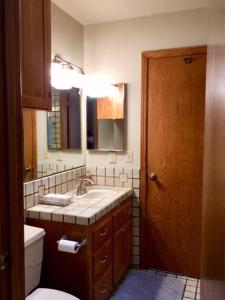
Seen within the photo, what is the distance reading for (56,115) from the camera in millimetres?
2561

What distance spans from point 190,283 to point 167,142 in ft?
4.25

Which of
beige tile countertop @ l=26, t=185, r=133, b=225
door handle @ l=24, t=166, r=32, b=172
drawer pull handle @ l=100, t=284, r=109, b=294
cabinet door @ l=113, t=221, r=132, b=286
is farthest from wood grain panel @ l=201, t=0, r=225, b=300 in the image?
door handle @ l=24, t=166, r=32, b=172

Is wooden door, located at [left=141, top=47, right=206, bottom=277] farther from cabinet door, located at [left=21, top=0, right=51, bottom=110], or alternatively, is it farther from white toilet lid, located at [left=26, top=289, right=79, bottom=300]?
white toilet lid, located at [left=26, top=289, right=79, bottom=300]

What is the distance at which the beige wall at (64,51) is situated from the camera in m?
Result: 2.37

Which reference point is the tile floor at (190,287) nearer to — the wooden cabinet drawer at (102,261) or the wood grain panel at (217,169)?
the wooden cabinet drawer at (102,261)

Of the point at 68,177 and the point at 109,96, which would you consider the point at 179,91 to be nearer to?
the point at 109,96

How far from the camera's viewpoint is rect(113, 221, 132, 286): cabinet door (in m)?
2.37

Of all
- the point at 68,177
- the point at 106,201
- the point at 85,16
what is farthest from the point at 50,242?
the point at 85,16

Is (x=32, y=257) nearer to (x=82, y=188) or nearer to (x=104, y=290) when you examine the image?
(x=104, y=290)

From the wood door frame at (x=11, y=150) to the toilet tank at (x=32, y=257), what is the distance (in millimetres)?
870

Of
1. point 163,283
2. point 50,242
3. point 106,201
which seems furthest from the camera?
point 163,283

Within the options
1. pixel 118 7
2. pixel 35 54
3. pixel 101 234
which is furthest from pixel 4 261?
pixel 118 7

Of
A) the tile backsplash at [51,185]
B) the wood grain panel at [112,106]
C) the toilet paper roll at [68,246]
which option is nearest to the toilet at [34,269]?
the toilet paper roll at [68,246]

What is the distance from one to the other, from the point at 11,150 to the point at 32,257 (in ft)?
3.79
